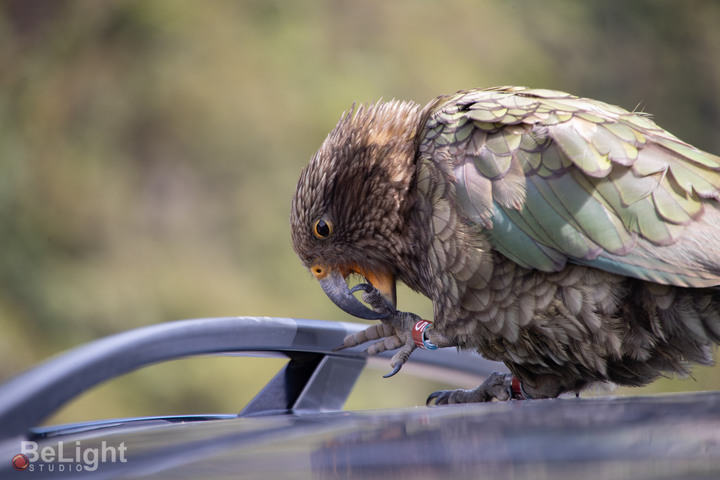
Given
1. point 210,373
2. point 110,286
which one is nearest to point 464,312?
point 210,373

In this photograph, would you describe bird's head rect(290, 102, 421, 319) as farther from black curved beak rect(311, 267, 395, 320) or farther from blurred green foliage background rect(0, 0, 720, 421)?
blurred green foliage background rect(0, 0, 720, 421)

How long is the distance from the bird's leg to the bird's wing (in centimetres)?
43

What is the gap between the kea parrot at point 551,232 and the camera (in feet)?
5.39

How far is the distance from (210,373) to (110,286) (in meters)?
0.98

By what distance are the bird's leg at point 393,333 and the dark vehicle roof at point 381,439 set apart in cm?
83

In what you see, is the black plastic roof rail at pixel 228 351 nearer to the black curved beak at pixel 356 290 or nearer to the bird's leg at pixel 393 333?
the bird's leg at pixel 393 333

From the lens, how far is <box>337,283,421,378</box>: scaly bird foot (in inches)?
75.2

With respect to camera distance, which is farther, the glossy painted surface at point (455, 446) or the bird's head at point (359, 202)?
the bird's head at point (359, 202)

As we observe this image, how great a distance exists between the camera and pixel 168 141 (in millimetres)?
5102

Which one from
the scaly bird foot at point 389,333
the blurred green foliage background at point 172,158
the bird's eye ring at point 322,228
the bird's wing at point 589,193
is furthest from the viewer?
the blurred green foliage background at point 172,158

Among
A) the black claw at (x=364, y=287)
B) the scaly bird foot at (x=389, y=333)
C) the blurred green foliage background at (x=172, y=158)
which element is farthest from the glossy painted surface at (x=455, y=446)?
the blurred green foliage background at (x=172, y=158)

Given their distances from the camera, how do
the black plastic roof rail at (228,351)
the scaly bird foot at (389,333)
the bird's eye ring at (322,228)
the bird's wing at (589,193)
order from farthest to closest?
the bird's eye ring at (322,228) < the scaly bird foot at (389,333) < the bird's wing at (589,193) < the black plastic roof rail at (228,351)

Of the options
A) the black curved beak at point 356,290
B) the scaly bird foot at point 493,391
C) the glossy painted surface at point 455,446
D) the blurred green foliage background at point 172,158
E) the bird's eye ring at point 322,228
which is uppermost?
the blurred green foliage background at point 172,158

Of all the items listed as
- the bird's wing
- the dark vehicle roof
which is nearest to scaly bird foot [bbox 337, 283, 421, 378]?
the bird's wing
